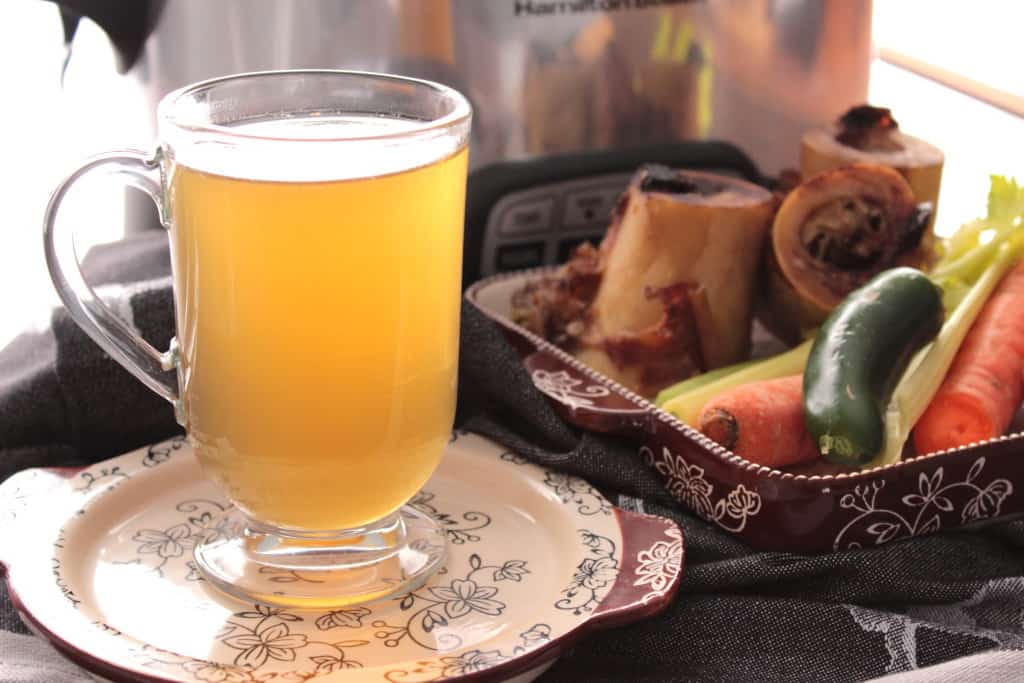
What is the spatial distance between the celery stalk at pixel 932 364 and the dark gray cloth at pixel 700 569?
8 cm

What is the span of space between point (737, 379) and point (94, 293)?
0.46 metres

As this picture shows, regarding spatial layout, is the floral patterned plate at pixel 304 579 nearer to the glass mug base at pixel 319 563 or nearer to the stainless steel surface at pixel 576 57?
the glass mug base at pixel 319 563

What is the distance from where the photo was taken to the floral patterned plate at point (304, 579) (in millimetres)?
651

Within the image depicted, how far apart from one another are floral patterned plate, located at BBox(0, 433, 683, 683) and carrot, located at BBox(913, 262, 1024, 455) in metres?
0.26

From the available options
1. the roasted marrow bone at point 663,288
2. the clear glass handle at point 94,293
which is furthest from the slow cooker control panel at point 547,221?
the clear glass handle at point 94,293

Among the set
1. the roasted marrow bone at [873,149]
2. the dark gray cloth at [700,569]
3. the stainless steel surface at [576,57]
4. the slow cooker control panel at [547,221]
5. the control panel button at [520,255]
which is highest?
the stainless steel surface at [576,57]

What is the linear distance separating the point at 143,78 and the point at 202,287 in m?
0.44

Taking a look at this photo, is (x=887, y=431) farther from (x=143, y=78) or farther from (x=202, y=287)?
(x=143, y=78)

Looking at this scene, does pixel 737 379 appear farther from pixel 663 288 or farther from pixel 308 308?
pixel 308 308

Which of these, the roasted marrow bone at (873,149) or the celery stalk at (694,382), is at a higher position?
the roasted marrow bone at (873,149)

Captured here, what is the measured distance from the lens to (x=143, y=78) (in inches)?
42.0

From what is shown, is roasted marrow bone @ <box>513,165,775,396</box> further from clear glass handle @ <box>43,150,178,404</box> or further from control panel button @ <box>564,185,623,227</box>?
clear glass handle @ <box>43,150,178,404</box>

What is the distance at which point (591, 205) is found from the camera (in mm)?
1155

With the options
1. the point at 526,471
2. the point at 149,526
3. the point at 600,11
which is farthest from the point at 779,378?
the point at 149,526
